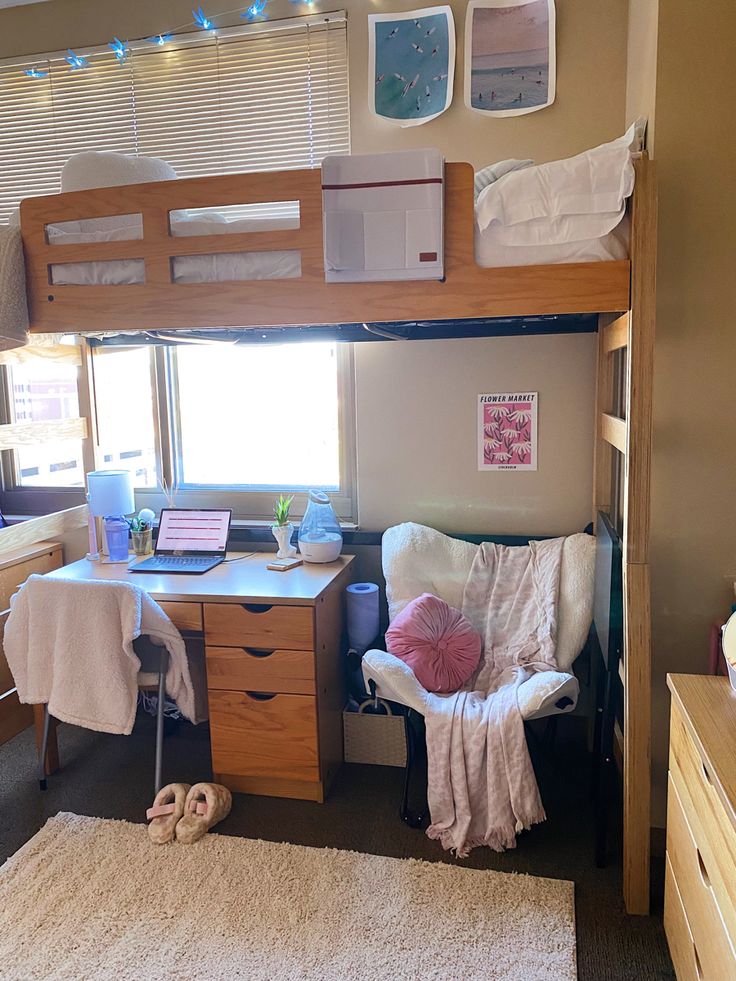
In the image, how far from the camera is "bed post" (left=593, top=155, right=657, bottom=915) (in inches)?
66.0

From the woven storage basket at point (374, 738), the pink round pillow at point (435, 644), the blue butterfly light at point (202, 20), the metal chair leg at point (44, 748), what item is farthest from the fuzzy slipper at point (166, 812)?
the blue butterfly light at point (202, 20)

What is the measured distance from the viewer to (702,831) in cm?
136

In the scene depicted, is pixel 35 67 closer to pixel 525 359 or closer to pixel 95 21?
pixel 95 21

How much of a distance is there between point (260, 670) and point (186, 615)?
0.98 feet

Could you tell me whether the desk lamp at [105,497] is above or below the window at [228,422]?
below

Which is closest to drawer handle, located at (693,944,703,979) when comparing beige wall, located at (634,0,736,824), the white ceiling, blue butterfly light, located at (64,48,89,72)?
beige wall, located at (634,0,736,824)

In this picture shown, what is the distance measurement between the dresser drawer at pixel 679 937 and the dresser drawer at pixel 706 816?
22cm

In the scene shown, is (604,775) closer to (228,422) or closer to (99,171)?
(228,422)

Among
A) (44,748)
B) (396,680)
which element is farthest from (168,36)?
(44,748)

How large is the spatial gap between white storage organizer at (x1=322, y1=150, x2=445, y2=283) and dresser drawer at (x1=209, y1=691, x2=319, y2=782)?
1315 millimetres

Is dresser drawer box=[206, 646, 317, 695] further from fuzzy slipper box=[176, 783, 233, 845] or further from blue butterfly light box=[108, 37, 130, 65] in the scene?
blue butterfly light box=[108, 37, 130, 65]

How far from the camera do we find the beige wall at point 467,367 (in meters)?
2.43

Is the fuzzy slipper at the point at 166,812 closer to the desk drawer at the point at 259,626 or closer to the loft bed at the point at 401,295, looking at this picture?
the desk drawer at the point at 259,626

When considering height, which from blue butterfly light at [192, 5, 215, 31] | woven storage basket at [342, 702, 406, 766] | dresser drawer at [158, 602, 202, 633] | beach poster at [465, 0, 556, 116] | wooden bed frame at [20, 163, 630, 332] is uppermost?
blue butterfly light at [192, 5, 215, 31]
